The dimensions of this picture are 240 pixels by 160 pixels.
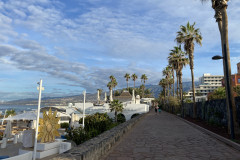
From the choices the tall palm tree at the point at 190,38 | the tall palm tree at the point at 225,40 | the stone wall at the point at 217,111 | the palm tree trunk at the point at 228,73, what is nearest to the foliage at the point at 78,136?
the tall palm tree at the point at 225,40

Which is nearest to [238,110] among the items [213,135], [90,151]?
[213,135]

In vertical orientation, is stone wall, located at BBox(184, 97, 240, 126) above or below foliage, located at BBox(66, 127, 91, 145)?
above

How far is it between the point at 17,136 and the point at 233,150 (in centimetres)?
1422

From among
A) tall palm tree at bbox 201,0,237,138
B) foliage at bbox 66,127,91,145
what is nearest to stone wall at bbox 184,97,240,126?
tall palm tree at bbox 201,0,237,138

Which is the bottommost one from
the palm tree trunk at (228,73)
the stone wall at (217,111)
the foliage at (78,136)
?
the foliage at (78,136)

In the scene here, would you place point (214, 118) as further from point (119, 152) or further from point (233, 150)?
point (119, 152)

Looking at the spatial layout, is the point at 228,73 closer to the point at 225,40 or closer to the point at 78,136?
the point at 225,40

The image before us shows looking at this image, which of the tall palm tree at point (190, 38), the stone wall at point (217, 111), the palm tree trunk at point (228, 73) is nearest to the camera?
the palm tree trunk at point (228, 73)

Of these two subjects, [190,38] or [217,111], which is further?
[190,38]

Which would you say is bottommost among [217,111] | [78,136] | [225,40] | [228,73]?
[78,136]

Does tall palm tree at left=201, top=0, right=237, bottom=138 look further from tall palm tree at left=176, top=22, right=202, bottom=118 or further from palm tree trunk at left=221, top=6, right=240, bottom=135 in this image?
tall palm tree at left=176, top=22, right=202, bottom=118

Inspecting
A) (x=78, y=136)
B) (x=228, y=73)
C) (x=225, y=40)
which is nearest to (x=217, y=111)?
(x=228, y=73)

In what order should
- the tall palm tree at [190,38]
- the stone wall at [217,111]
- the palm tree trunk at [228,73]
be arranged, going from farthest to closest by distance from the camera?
1. the tall palm tree at [190,38]
2. the stone wall at [217,111]
3. the palm tree trunk at [228,73]

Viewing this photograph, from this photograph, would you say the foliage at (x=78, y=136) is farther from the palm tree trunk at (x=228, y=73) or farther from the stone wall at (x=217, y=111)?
the stone wall at (x=217, y=111)
